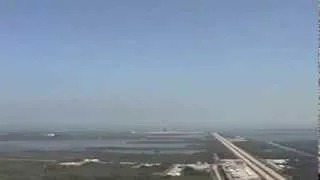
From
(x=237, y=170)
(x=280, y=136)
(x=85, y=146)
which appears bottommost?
(x=237, y=170)

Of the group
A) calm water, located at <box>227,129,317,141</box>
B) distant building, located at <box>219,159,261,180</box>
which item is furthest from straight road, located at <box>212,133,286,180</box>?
calm water, located at <box>227,129,317,141</box>

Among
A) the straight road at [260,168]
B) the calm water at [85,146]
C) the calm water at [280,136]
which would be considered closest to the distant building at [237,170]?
the straight road at [260,168]

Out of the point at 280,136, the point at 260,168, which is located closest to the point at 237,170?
the point at 260,168

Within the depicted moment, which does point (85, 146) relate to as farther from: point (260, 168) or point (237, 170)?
point (237, 170)

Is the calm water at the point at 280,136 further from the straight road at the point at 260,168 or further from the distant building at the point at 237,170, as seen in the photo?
the distant building at the point at 237,170

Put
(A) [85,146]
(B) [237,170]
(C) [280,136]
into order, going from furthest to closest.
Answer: (C) [280,136] < (A) [85,146] < (B) [237,170]

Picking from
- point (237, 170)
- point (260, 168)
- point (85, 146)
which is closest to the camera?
point (237, 170)

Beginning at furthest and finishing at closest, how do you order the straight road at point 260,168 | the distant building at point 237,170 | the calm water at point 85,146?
the calm water at point 85,146 → the distant building at point 237,170 → the straight road at point 260,168

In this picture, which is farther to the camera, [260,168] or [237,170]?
[260,168]

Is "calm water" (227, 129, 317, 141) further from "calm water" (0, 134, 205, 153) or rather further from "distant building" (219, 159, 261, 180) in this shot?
"distant building" (219, 159, 261, 180)

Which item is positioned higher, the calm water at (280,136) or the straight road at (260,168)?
the calm water at (280,136)

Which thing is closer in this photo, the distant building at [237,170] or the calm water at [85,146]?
the distant building at [237,170]

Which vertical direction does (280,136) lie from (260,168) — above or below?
above
